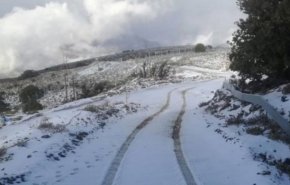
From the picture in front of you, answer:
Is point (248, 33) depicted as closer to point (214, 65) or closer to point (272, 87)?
point (272, 87)

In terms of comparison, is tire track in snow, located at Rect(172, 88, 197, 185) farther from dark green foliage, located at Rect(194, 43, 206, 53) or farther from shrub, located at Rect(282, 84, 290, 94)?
dark green foliage, located at Rect(194, 43, 206, 53)

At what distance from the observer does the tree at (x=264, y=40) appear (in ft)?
91.6

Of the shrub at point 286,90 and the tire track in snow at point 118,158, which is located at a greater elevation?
the shrub at point 286,90

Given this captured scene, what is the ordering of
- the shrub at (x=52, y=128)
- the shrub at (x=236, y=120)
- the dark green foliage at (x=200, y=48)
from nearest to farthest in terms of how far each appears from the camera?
the shrub at (x=52, y=128) < the shrub at (x=236, y=120) < the dark green foliage at (x=200, y=48)

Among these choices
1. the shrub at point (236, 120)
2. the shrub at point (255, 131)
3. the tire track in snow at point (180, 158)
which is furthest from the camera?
the shrub at point (236, 120)

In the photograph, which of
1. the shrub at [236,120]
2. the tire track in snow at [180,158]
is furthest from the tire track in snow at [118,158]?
the shrub at [236,120]

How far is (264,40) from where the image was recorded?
1139 inches

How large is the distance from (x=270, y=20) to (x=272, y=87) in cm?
427

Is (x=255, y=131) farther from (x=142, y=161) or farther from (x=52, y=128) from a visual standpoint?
(x=52, y=128)

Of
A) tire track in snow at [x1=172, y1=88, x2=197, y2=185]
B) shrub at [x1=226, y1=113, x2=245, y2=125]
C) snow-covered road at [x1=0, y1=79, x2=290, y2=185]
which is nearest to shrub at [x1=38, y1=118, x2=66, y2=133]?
snow-covered road at [x1=0, y1=79, x2=290, y2=185]

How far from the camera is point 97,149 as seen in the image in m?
20.8

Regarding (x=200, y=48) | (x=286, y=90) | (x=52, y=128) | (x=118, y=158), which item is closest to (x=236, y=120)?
(x=286, y=90)

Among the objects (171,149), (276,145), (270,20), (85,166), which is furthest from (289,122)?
(270,20)

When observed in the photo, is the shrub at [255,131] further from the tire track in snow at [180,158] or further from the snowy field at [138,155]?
the tire track in snow at [180,158]
